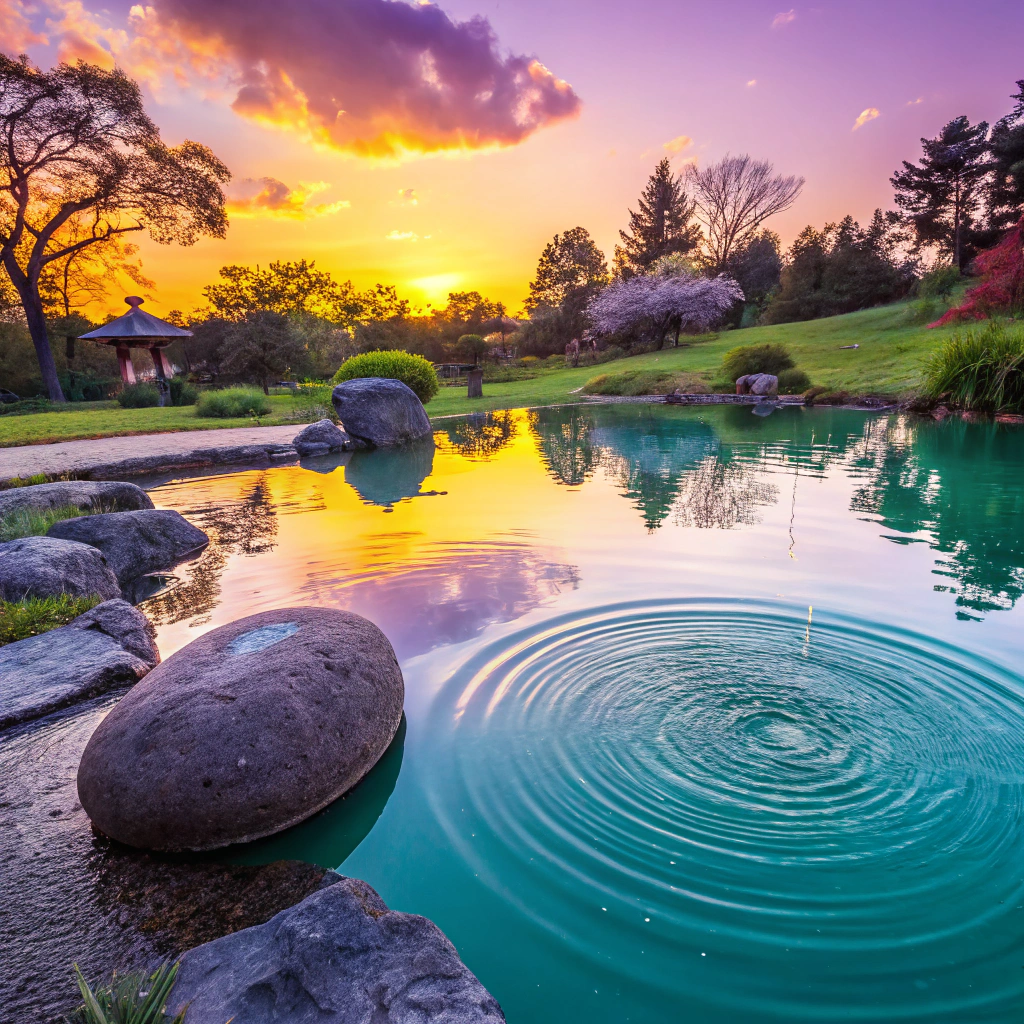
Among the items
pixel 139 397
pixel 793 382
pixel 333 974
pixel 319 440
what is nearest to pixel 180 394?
pixel 139 397

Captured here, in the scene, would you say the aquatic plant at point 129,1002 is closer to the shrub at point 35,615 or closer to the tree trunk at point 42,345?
the shrub at point 35,615

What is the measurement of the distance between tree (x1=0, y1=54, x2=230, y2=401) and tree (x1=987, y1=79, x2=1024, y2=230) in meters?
34.5

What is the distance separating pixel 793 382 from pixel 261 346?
21261mm

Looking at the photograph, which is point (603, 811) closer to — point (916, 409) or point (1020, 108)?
point (916, 409)

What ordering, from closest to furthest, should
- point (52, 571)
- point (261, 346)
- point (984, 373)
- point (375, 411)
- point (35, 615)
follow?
point (35, 615) < point (52, 571) < point (375, 411) < point (984, 373) < point (261, 346)

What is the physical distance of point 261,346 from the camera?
25.4 meters

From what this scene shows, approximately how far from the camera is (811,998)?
180 centimetres

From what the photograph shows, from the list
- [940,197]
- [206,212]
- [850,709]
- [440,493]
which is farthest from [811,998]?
[940,197]

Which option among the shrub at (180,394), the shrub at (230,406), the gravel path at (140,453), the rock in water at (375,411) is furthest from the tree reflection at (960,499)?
the shrub at (180,394)

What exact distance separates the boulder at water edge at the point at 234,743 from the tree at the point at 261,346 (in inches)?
988

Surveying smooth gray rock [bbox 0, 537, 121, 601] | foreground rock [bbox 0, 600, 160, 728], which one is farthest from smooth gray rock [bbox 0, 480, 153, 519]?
foreground rock [bbox 0, 600, 160, 728]

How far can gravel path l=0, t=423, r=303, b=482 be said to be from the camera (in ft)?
32.3

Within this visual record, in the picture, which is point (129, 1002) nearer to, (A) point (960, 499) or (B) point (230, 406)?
(A) point (960, 499)

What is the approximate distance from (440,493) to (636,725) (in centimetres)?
595
